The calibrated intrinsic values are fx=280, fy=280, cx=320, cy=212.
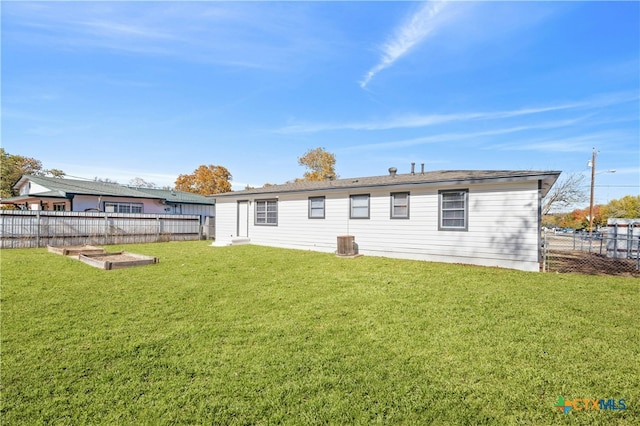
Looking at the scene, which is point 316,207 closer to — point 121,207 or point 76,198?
point 121,207

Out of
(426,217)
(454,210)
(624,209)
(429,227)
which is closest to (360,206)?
(426,217)

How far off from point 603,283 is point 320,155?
97.0 feet

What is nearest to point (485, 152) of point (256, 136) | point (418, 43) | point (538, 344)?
point (418, 43)

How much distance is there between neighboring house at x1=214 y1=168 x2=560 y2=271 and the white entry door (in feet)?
3.31

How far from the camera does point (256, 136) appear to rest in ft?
65.4

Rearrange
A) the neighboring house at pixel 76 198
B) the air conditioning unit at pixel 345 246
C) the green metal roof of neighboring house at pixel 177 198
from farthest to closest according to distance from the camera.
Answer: the green metal roof of neighboring house at pixel 177 198, the neighboring house at pixel 76 198, the air conditioning unit at pixel 345 246

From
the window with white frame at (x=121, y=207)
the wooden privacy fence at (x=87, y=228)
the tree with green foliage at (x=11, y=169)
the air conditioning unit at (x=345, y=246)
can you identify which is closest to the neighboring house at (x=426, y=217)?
the air conditioning unit at (x=345, y=246)

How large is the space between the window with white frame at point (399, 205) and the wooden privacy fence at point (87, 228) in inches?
517

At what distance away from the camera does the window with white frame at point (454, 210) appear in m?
9.70

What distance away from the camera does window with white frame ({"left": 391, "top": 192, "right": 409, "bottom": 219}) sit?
10.8m

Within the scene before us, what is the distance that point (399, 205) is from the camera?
1097 cm

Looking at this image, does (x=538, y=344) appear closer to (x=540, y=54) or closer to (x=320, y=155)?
(x=540, y=54)

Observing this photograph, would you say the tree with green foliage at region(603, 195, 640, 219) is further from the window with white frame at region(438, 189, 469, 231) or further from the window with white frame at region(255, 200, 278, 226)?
the window with white frame at region(255, 200, 278, 226)

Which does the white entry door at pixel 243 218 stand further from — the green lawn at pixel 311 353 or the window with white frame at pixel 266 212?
the green lawn at pixel 311 353
